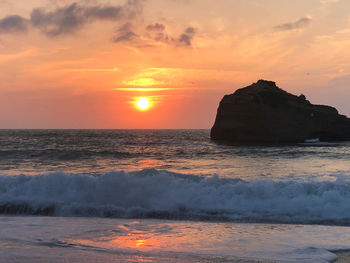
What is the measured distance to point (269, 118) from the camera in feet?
236

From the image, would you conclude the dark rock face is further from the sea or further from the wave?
the wave

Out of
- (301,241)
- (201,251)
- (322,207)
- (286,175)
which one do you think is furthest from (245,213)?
(286,175)

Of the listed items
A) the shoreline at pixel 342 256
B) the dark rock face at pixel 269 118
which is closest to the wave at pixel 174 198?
the shoreline at pixel 342 256

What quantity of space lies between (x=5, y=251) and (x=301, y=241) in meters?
6.24

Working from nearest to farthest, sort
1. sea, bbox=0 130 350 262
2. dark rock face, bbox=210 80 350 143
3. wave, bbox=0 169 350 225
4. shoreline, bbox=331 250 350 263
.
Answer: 1. shoreline, bbox=331 250 350 263
2. sea, bbox=0 130 350 262
3. wave, bbox=0 169 350 225
4. dark rock face, bbox=210 80 350 143

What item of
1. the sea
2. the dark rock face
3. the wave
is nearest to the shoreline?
the sea

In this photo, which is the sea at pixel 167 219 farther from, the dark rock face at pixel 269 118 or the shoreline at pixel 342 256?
the dark rock face at pixel 269 118

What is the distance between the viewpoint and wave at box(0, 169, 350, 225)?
38.7 feet

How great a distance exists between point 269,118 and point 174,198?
61.5 m

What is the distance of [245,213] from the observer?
464 inches

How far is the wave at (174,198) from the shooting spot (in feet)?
38.7

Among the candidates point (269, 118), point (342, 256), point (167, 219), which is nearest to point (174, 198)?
point (167, 219)

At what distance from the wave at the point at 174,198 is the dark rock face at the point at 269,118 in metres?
57.8

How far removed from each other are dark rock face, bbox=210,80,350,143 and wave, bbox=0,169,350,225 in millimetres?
57787
